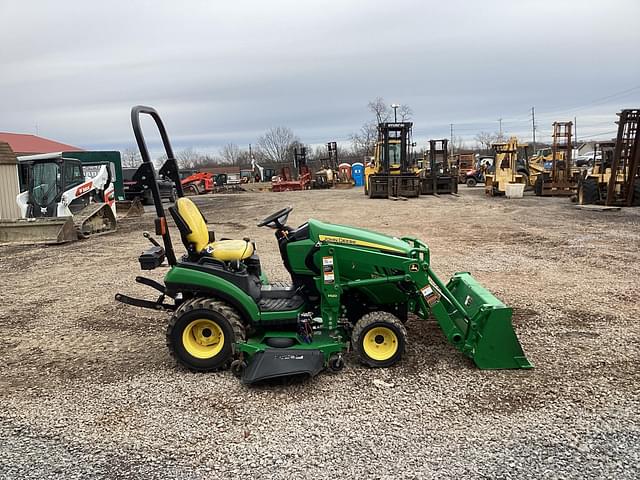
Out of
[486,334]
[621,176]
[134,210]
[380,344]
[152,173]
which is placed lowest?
[134,210]

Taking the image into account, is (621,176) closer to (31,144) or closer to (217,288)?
(217,288)

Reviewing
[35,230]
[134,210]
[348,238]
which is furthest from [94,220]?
[348,238]

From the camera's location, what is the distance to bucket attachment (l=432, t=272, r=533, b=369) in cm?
405

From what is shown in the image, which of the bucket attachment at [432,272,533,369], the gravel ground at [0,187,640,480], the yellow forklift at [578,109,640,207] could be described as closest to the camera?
the gravel ground at [0,187,640,480]

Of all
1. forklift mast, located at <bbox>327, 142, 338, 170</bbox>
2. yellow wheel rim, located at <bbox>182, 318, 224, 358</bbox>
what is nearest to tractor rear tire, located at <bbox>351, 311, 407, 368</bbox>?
yellow wheel rim, located at <bbox>182, 318, 224, 358</bbox>

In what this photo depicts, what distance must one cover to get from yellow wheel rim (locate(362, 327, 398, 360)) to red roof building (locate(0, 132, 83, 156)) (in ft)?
117

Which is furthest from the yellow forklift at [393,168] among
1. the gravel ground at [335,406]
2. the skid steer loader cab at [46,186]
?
the gravel ground at [335,406]

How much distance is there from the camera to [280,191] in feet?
111

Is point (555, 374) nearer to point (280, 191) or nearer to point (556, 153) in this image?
point (556, 153)

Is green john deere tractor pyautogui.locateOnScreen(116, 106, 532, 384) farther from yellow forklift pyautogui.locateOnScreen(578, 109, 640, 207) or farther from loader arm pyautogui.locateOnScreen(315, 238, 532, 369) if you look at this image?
yellow forklift pyautogui.locateOnScreen(578, 109, 640, 207)

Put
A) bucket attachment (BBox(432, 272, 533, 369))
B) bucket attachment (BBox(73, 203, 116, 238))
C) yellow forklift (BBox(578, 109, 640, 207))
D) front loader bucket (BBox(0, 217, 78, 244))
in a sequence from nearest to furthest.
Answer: bucket attachment (BBox(432, 272, 533, 369))
front loader bucket (BBox(0, 217, 78, 244))
bucket attachment (BBox(73, 203, 116, 238))
yellow forklift (BBox(578, 109, 640, 207))

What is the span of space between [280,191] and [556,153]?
1706cm

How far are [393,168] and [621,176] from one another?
9642 millimetres

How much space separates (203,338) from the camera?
4355 mm
